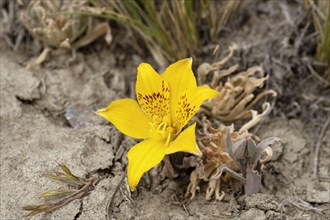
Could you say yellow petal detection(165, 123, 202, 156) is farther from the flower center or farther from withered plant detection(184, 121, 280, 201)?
withered plant detection(184, 121, 280, 201)

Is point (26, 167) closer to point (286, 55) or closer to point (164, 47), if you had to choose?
point (164, 47)

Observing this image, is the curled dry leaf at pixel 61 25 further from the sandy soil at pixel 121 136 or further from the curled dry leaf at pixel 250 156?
the curled dry leaf at pixel 250 156

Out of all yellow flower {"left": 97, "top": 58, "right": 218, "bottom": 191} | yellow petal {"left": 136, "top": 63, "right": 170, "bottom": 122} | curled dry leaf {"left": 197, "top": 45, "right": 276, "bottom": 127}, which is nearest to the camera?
yellow flower {"left": 97, "top": 58, "right": 218, "bottom": 191}

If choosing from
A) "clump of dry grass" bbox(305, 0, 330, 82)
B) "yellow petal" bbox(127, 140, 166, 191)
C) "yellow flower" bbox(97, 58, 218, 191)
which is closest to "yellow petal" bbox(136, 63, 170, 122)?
"yellow flower" bbox(97, 58, 218, 191)

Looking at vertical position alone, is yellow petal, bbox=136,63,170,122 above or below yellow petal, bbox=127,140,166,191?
above

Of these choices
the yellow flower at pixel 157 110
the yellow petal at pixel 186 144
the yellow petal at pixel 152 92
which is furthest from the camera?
the yellow petal at pixel 152 92

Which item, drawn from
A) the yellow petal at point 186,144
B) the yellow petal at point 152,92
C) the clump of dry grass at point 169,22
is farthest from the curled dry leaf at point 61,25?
the yellow petal at point 186,144
